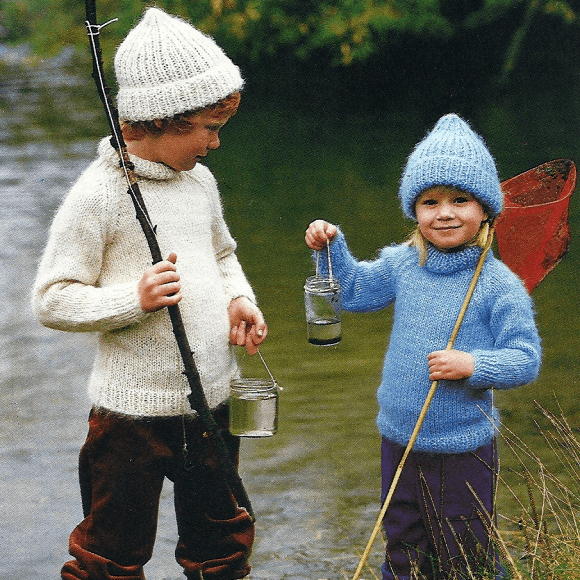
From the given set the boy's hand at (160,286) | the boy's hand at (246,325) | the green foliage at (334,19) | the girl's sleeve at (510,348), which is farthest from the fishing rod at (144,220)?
the green foliage at (334,19)

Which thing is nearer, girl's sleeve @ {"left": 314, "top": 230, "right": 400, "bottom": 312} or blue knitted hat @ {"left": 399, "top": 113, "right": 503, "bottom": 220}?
blue knitted hat @ {"left": 399, "top": 113, "right": 503, "bottom": 220}

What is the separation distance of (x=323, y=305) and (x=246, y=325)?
0.72ft

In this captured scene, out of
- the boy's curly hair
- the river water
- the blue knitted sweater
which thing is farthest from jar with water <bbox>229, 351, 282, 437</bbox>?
the boy's curly hair

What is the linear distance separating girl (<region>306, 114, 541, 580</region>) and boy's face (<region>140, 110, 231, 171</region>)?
410mm

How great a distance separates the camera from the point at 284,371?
5152mm

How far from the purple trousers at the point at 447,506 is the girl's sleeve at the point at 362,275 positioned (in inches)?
16.5

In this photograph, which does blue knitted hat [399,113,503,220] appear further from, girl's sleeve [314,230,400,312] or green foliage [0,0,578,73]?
green foliage [0,0,578,73]

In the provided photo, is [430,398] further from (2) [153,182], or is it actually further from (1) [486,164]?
(2) [153,182]

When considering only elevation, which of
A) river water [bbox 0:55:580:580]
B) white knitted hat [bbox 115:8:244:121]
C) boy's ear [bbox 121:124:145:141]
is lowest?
river water [bbox 0:55:580:580]

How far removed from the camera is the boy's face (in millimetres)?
2713

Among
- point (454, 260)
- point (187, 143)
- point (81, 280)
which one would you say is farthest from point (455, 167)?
point (81, 280)

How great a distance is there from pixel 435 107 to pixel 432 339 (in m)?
11.5

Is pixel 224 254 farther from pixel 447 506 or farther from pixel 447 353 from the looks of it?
pixel 447 506

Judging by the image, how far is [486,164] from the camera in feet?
9.21
